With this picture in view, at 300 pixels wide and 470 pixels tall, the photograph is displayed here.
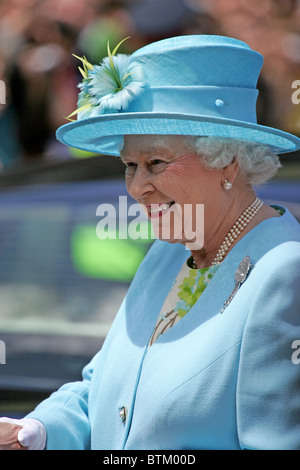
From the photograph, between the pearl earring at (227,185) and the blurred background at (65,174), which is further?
the blurred background at (65,174)

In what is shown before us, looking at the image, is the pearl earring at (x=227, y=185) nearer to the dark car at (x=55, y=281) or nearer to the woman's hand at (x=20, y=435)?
the woman's hand at (x=20, y=435)

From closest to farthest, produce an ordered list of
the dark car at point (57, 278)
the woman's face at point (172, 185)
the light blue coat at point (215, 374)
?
the light blue coat at point (215, 374) < the woman's face at point (172, 185) < the dark car at point (57, 278)

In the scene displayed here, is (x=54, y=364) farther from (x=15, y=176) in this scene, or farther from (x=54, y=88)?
(x=54, y=88)

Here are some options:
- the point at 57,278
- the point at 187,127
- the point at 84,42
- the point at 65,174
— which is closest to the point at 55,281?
the point at 57,278

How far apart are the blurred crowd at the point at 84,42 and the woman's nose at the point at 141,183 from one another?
2759mm

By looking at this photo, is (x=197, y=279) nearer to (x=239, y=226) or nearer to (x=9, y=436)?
(x=239, y=226)

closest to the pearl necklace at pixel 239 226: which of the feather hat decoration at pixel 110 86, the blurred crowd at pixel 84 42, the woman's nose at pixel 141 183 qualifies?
the woman's nose at pixel 141 183

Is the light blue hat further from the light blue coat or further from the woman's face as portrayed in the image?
the light blue coat

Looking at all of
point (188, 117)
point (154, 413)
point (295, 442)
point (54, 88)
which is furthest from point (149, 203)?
point (54, 88)

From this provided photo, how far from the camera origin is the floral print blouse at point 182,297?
2.22 m

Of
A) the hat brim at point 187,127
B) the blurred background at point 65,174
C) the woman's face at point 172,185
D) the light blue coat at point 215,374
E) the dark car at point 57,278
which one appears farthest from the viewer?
the blurred background at point 65,174

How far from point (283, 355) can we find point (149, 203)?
630 mm

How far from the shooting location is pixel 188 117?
200 cm

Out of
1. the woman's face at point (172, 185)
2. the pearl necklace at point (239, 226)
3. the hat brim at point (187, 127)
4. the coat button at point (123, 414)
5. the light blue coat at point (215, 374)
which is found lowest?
the coat button at point (123, 414)
